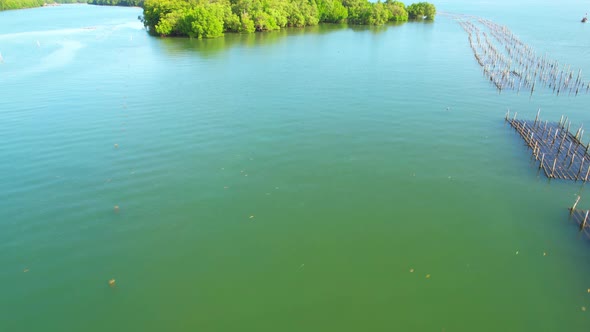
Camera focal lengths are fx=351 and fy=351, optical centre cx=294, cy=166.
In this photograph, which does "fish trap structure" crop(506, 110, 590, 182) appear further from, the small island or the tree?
the tree

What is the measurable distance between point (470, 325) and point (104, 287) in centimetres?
1310

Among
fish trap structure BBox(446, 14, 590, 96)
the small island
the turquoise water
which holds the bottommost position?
the turquoise water

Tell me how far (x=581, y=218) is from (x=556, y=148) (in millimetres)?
7974

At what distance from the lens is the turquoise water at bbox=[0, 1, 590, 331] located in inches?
489

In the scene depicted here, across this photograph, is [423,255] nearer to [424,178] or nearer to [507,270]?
[507,270]

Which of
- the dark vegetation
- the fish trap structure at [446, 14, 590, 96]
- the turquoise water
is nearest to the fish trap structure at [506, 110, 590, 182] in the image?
the turquoise water

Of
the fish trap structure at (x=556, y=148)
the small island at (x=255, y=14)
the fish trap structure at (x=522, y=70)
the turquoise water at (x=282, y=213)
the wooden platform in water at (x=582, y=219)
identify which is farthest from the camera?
the small island at (x=255, y=14)

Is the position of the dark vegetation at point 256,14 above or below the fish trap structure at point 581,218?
above

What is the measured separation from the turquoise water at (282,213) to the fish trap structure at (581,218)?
0.42 meters

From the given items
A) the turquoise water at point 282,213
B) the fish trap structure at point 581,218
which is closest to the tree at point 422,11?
the turquoise water at point 282,213

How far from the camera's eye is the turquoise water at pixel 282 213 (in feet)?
40.7

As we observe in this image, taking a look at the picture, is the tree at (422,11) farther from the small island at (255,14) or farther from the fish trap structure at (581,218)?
the fish trap structure at (581,218)

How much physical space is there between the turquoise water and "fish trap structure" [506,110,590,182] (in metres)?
0.91

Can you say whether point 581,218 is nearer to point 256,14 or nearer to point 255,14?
point 256,14
